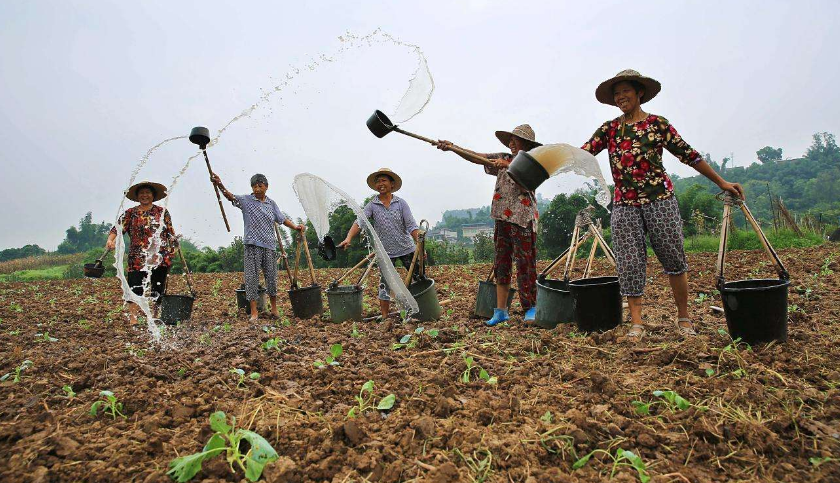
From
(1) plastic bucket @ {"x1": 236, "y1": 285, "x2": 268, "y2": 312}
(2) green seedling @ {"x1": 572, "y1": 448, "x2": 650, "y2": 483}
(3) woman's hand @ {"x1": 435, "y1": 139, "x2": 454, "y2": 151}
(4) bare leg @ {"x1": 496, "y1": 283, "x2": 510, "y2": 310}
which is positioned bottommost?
(2) green seedling @ {"x1": 572, "y1": 448, "x2": 650, "y2": 483}

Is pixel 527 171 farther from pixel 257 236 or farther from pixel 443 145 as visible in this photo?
pixel 257 236

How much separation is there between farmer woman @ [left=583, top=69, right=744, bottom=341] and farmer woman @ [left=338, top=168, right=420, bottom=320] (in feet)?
6.52

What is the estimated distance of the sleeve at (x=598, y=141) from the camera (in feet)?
11.0

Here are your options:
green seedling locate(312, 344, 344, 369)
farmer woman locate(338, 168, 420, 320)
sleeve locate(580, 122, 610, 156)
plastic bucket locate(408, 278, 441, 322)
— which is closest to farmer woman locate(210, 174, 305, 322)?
farmer woman locate(338, 168, 420, 320)

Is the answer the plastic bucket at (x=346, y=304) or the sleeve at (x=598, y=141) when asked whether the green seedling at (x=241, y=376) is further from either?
the sleeve at (x=598, y=141)

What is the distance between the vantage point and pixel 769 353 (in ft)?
8.55

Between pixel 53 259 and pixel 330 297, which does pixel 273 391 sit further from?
pixel 53 259

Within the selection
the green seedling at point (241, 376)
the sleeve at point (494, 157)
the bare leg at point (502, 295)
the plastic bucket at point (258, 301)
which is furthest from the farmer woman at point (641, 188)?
the plastic bucket at point (258, 301)

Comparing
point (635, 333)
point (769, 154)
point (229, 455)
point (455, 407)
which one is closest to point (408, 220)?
point (635, 333)

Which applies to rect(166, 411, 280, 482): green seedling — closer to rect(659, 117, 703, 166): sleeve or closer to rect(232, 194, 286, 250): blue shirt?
rect(659, 117, 703, 166): sleeve

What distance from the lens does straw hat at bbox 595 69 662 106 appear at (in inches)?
123

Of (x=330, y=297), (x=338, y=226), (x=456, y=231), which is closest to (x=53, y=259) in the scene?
(x=338, y=226)

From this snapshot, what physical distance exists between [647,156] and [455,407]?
2.12 metres

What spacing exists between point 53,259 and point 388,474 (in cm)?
4261
